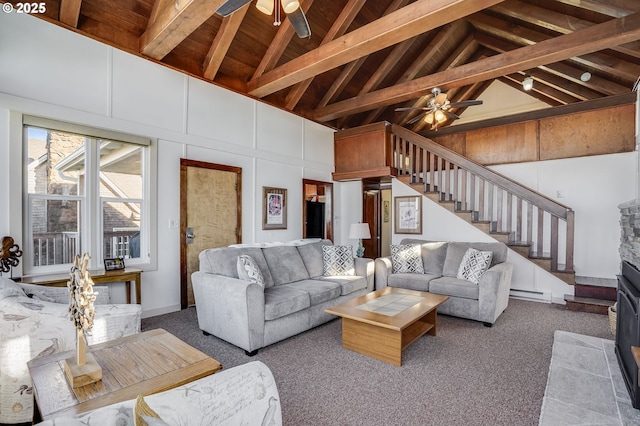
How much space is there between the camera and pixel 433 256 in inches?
185

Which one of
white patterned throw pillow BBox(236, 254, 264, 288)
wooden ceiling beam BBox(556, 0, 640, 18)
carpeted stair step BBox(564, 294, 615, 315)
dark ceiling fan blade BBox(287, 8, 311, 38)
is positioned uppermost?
wooden ceiling beam BBox(556, 0, 640, 18)

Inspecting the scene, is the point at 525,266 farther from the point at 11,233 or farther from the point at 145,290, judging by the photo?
the point at 11,233

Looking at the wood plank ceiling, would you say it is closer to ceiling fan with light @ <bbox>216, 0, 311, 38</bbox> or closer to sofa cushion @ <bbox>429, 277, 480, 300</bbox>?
ceiling fan with light @ <bbox>216, 0, 311, 38</bbox>

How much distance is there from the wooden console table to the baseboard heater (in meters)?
5.38

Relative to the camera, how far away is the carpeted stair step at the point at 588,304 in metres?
4.04

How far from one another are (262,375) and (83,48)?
4.18m

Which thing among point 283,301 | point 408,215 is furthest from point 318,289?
point 408,215

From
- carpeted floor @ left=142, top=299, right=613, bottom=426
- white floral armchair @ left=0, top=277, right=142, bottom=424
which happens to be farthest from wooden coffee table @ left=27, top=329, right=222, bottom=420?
carpeted floor @ left=142, top=299, right=613, bottom=426

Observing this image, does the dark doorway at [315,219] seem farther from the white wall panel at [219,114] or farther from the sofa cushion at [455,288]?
the sofa cushion at [455,288]

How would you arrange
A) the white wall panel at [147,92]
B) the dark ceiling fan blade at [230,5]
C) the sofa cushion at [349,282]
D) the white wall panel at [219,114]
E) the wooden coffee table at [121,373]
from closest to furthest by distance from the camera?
the wooden coffee table at [121,373] < the dark ceiling fan blade at [230,5] < the white wall panel at [147,92] < the sofa cushion at [349,282] < the white wall panel at [219,114]

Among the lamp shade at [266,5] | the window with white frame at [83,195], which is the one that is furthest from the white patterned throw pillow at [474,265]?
the window with white frame at [83,195]

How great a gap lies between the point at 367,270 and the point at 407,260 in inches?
28.2

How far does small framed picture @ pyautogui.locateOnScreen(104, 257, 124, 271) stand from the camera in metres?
3.53

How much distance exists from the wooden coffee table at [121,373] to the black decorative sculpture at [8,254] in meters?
2.11
